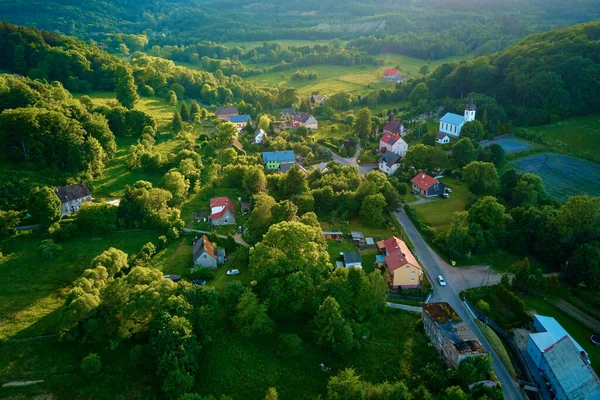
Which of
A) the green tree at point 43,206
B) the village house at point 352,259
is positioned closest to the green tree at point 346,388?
the village house at point 352,259

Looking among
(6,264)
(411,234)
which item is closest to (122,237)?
(6,264)

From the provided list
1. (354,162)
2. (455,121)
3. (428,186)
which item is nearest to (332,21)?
(455,121)

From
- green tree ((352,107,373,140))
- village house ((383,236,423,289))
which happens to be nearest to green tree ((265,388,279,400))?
village house ((383,236,423,289))

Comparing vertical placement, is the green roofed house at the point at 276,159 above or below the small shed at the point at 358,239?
above

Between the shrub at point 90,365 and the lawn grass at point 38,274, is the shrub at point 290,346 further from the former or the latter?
the lawn grass at point 38,274

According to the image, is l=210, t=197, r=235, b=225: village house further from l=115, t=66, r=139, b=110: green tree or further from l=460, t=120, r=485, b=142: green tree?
l=460, t=120, r=485, b=142: green tree
